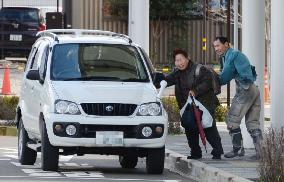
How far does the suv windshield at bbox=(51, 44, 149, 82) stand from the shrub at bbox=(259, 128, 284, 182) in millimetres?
4009

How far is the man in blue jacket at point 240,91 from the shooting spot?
1667cm

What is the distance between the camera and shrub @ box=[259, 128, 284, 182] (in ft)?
42.2

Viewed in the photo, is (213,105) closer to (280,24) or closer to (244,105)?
(244,105)

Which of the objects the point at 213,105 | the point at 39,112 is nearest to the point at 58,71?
the point at 39,112

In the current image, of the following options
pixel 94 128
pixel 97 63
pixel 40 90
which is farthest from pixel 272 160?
pixel 40 90

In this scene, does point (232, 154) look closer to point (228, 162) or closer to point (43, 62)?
point (228, 162)

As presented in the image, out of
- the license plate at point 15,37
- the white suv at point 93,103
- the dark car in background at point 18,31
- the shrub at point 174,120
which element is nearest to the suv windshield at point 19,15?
the dark car in background at point 18,31

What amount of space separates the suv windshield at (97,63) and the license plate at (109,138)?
1.10 m

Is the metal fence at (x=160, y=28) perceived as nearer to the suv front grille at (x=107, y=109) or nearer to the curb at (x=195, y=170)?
the curb at (x=195, y=170)

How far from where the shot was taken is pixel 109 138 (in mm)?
15750

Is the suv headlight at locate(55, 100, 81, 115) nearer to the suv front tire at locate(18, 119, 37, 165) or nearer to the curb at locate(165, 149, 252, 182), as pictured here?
the curb at locate(165, 149, 252, 182)

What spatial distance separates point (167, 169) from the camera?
17578mm

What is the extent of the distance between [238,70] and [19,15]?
105 ft

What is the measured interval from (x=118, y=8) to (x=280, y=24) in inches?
1436
